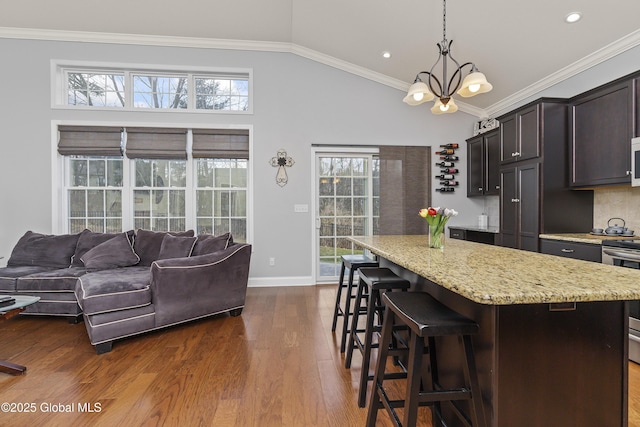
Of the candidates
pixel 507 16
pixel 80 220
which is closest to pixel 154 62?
pixel 80 220

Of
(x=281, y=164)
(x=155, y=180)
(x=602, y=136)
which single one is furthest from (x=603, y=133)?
(x=155, y=180)

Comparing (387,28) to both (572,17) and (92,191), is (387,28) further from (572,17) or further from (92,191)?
(92,191)


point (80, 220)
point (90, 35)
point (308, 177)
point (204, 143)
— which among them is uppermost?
point (90, 35)

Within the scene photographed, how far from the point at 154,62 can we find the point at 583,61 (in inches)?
206

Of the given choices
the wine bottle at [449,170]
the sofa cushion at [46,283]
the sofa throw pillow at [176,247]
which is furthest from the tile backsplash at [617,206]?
the sofa cushion at [46,283]

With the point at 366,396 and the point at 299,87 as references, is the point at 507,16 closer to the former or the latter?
the point at 299,87

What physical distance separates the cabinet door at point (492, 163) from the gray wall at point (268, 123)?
55 centimetres

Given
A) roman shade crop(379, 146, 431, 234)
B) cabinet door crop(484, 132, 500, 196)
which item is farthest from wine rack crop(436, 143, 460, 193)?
cabinet door crop(484, 132, 500, 196)

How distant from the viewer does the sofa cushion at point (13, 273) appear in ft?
10.0

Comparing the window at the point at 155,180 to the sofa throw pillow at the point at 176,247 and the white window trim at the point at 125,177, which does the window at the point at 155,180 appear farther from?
the sofa throw pillow at the point at 176,247

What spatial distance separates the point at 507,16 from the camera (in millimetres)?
2943

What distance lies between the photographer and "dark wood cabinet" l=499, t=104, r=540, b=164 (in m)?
3.27

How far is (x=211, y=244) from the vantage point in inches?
134

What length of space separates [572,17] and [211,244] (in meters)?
4.07
